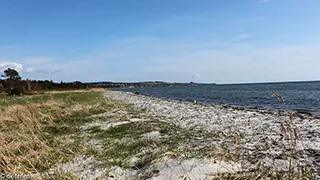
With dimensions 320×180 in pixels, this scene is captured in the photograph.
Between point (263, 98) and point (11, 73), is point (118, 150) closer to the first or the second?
point (263, 98)

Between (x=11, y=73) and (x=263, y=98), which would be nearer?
(x=263, y=98)

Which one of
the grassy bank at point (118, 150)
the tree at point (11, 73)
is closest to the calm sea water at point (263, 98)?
Result: the grassy bank at point (118, 150)

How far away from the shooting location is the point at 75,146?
6.14m

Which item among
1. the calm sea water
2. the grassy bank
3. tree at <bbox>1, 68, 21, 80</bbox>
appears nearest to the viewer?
the grassy bank

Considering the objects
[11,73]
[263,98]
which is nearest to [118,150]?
[263,98]

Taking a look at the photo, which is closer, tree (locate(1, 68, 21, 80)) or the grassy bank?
the grassy bank

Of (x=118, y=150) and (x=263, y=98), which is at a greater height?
(x=118, y=150)

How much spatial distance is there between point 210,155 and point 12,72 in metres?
68.8

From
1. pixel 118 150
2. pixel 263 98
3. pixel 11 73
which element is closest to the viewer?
A: pixel 118 150

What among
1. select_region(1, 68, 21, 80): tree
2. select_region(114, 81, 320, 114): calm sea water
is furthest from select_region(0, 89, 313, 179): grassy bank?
select_region(1, 68, 21, 80): tree


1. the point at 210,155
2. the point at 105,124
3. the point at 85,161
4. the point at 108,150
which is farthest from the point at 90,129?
the point at 210,155

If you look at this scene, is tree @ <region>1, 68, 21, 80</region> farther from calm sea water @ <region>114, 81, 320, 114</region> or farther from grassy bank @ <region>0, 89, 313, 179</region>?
grassy bank @ <region>0, 89, 313, 179</region>

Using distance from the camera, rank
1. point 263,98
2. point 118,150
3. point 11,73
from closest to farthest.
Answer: point 118,150 < point 263,98 < point 11,73

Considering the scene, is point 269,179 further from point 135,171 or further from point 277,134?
point 277,134
